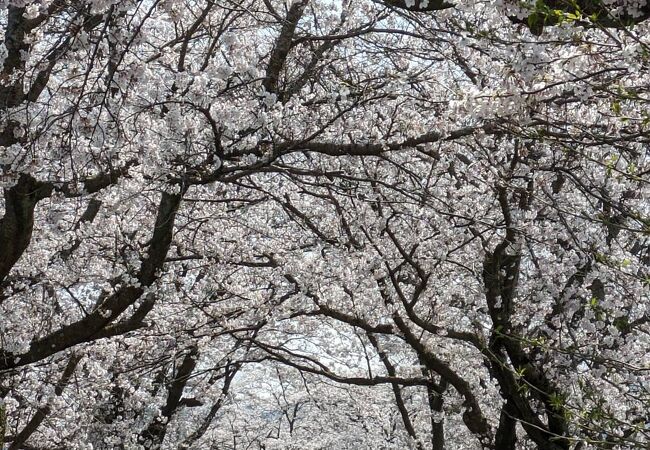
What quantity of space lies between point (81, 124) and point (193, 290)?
6.34 m

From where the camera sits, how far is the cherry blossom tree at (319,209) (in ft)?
15.5

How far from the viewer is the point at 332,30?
308 inches

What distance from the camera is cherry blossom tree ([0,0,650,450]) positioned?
15.5ft

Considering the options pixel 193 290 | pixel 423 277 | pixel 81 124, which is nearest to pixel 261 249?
pixel 193 290

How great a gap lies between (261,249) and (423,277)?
101 inches

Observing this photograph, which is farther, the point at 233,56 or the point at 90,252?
the point at 90,252

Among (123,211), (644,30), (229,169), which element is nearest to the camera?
(644,30)

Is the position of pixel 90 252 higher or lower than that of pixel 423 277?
higher

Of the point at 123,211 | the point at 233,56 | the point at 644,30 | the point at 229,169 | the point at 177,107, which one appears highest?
the point at 123,211

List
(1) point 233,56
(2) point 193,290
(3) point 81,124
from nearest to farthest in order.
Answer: (3) point 81,124
(1) point 233,56
(2) point 193,290

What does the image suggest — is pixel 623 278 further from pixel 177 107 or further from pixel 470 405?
pixel 177 107

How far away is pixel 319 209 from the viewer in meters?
10.5

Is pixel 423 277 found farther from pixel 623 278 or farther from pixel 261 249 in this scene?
pixel 261 249

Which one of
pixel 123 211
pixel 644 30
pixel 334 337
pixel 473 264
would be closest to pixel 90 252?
pixel 123 211
